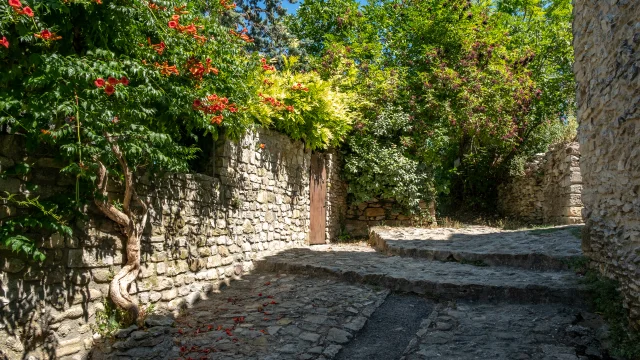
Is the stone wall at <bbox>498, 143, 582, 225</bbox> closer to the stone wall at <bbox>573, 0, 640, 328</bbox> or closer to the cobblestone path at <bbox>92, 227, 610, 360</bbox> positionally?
the cobblestone path at <bbox>92, 227, 610, 360</bbox>

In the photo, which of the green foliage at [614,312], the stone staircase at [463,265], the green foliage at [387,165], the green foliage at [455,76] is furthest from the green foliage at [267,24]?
the green foliage at [614,312]

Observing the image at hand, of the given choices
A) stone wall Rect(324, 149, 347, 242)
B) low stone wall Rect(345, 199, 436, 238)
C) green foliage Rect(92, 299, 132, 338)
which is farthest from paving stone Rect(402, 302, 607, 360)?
low stone wall Rect(345, 199, 436, 238)

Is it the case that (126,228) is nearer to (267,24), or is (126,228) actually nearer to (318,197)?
(318,197)

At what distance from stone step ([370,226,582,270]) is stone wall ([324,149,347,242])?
111 cm

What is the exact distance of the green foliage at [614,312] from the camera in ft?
11.0

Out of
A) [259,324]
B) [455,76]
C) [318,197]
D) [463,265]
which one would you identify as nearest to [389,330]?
[259,324]

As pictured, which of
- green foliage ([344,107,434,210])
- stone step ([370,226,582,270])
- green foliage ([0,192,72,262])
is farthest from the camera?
green foliage ([344,107,434,210])

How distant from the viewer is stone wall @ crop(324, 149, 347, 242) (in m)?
10.2

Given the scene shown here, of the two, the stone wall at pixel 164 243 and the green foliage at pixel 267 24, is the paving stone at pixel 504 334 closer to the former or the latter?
the stone wall at pixel 164 243

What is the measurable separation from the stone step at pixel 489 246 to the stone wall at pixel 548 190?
146cm

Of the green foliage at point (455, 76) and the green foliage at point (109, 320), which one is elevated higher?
the green foliage at point (455, 76)

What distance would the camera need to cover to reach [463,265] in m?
6.38

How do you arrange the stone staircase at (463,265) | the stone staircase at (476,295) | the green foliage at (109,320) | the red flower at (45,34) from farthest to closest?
1. the stone staircase at (463,265)
2. the green foliage at (109,320)
3. the stone staircase at (476,295)
4. the red flower at (45,34)

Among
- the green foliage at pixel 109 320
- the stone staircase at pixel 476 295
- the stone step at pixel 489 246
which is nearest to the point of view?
the stone staircase at pixel 476 295
